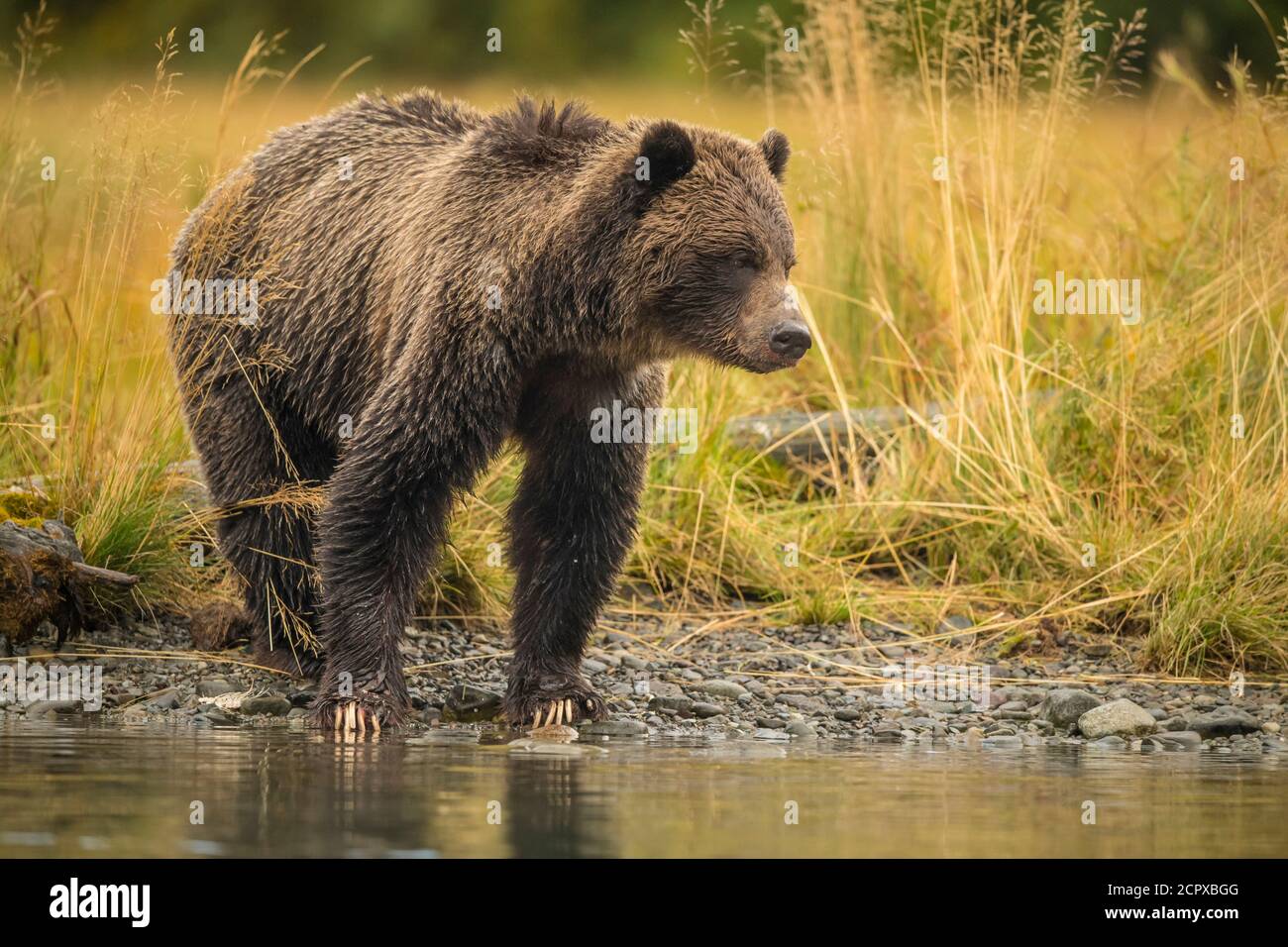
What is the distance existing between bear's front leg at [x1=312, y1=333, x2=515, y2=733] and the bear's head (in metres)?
0.69

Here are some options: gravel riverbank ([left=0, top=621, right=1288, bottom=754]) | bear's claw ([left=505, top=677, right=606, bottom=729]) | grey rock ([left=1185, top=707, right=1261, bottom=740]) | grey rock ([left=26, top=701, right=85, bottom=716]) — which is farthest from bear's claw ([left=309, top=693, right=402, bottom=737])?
grey rock ([left=1185, top=707, right=1261, bottom=740])

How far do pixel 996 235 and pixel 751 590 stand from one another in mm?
2400

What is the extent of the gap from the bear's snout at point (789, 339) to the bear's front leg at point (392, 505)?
3.25 feet

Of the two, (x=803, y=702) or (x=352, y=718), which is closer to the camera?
(x=352, y=718)

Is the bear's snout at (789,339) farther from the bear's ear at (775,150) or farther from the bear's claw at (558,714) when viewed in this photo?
the bear's claw at (558,714)

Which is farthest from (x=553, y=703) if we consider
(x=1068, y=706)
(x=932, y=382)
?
(x=932, y=382)

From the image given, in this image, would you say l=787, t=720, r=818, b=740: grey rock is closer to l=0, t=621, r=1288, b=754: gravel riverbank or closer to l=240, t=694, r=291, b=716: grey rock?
l=0, t=621, r=1288, b=754: gravel riverbank

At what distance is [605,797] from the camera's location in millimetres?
5125

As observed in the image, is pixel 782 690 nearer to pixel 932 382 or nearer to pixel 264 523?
pixel 264 523

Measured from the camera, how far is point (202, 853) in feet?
13.8

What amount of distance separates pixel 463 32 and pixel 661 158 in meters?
20.3

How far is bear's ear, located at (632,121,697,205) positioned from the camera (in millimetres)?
6418

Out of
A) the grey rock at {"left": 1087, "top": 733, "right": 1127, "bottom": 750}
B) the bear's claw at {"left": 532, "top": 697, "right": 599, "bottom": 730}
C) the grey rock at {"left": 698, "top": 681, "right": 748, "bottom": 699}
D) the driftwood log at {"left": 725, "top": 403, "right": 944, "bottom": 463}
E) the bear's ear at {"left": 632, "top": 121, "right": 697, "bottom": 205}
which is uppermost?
the bear's ear at {"left": 632, "top": 121, "right": 697, "bottom": 205}
